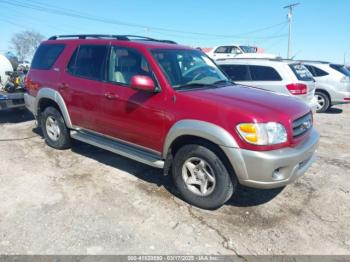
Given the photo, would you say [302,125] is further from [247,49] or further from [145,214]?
[247,49]

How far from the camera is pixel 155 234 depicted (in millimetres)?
3291

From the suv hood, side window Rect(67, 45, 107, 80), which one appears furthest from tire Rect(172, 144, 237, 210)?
side window Rect(67, 45, 107, 80)

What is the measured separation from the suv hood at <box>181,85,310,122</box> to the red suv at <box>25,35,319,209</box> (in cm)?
1

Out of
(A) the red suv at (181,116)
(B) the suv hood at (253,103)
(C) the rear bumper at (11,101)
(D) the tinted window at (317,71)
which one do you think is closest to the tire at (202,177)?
(A) the red suv at (181,116)

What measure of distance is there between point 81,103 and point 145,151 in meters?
1.44

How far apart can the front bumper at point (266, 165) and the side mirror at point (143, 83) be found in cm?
117

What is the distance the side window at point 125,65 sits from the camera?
4176 mm

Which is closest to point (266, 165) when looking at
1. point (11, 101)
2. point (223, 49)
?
point (11, 101)

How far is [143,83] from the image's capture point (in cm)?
377

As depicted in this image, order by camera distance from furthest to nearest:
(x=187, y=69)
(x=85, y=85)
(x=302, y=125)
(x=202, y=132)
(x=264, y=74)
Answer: (x=264, y=74) < (x=85, y=85) < (x=187, y=69) < (x=302, y=125) < (x=202, y=132)

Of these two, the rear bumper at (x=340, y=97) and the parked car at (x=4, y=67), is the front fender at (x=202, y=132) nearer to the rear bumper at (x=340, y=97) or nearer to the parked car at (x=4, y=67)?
the parked car at (x=4, y=67)

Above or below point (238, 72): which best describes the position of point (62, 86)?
above

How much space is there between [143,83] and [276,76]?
5.11 meters

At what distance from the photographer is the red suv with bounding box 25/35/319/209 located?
334 cm
